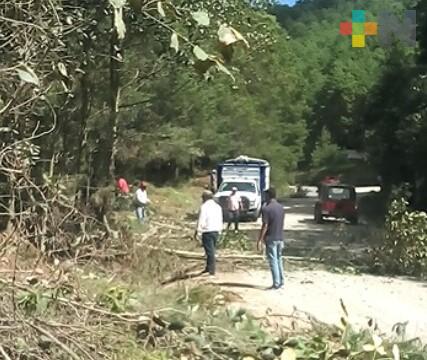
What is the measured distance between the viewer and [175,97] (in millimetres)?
27859

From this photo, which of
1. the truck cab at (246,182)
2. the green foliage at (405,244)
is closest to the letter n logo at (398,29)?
the truck cab at (246,182)

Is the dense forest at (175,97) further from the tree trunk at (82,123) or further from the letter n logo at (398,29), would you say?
the letter n logo at (398,29)

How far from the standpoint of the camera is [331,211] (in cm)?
4128

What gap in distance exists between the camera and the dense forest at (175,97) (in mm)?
5742

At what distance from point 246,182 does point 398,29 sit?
9.62m

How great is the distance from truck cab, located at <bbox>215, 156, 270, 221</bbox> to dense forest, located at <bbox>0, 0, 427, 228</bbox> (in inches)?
98.6

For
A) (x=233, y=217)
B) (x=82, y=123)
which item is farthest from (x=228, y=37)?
(x=233, y=217)

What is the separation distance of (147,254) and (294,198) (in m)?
52.7

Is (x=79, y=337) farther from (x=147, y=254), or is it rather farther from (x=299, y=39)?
(x=299, y=39)

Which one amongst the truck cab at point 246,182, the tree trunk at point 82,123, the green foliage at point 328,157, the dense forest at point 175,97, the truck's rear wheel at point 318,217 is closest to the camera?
the dense forest at point 175,97

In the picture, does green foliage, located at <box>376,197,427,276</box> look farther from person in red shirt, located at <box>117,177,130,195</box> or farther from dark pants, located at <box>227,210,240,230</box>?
dark pants, located at <box>227,210,240,230</box>

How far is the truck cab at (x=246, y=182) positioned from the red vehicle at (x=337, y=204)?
2724 millimetres

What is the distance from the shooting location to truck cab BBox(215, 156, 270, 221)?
39250 mm

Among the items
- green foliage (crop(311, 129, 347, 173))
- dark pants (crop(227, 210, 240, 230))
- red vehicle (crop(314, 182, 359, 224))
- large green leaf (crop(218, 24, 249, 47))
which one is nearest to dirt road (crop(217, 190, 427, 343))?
large green leaf (crop(218, 24, 249, 47))
